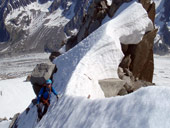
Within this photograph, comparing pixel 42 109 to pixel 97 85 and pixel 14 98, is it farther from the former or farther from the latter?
pixel 14 98

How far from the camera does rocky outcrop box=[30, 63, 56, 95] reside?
463 inches

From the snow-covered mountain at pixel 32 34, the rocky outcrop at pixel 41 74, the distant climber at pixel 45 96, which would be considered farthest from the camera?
the snow-covered mountain at pixel 32 34

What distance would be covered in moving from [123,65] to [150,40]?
381 cm

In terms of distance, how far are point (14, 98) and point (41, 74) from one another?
1762 cm

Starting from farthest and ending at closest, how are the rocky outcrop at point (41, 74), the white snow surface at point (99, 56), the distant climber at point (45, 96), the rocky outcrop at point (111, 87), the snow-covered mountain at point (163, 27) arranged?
the snow-covered mountain at point (163, 27)
the rocky outcrop at point (41, 74)
the rocky outcrop at point (111, 87)
the white snow surface at point (99, 56)
the distant climber at point (45, 96)

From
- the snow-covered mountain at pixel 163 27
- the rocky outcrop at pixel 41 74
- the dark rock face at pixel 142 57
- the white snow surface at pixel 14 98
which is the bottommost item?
the snow-covered mountain at pixel 163 27

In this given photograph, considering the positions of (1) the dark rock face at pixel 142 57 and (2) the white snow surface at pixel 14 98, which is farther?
(2) the white snow surface at pixel 14 98

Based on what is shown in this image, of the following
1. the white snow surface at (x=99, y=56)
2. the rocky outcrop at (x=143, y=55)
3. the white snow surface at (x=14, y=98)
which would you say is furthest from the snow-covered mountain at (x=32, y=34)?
the white snow surface at (x=99, y=56)

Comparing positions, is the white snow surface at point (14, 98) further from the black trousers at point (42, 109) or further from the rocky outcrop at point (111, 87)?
the rocky outcrop at point (111, 87)

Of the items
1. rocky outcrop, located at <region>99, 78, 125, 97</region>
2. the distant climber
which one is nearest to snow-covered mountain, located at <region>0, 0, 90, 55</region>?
rocky outcrop, located at <region>99, 78, 125, 97</region>

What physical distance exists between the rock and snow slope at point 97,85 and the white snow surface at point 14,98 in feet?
38.0

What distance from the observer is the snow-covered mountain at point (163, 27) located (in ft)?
454

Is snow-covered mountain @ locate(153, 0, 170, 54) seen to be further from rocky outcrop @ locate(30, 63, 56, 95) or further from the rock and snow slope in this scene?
rocky outcrop @ locate(30, 63, 56, 95)

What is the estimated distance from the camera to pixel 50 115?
354 inches
